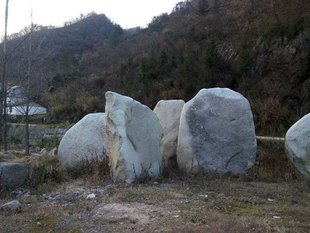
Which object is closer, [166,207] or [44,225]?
[44,225]

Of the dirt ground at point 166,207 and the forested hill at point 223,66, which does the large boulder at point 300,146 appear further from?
the forested hill at point 223,66

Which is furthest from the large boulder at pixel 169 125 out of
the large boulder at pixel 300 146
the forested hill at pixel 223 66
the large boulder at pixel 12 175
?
the forested hill at pixel 223 66

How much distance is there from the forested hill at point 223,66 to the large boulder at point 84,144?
3756 millimetres

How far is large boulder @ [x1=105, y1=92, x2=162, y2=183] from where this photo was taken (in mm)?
5512

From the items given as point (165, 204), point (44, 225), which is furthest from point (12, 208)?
point (165, 204)

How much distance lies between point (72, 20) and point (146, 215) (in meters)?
56.2

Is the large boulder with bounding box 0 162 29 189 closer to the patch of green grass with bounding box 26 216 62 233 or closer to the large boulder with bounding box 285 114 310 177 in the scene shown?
the patch of green grass with bounding box 26 216 62 233

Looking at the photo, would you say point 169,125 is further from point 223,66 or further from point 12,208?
point 223,66

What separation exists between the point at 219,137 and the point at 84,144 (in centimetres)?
288

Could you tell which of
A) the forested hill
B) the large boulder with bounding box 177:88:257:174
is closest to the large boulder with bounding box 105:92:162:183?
the large boulder with bounding box 177:88:257:174

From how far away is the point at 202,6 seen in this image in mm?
27672

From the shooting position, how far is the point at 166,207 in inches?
160

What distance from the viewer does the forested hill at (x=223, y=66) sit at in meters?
13.3

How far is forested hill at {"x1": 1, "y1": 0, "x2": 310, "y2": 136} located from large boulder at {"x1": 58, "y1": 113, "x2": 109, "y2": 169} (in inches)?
148
